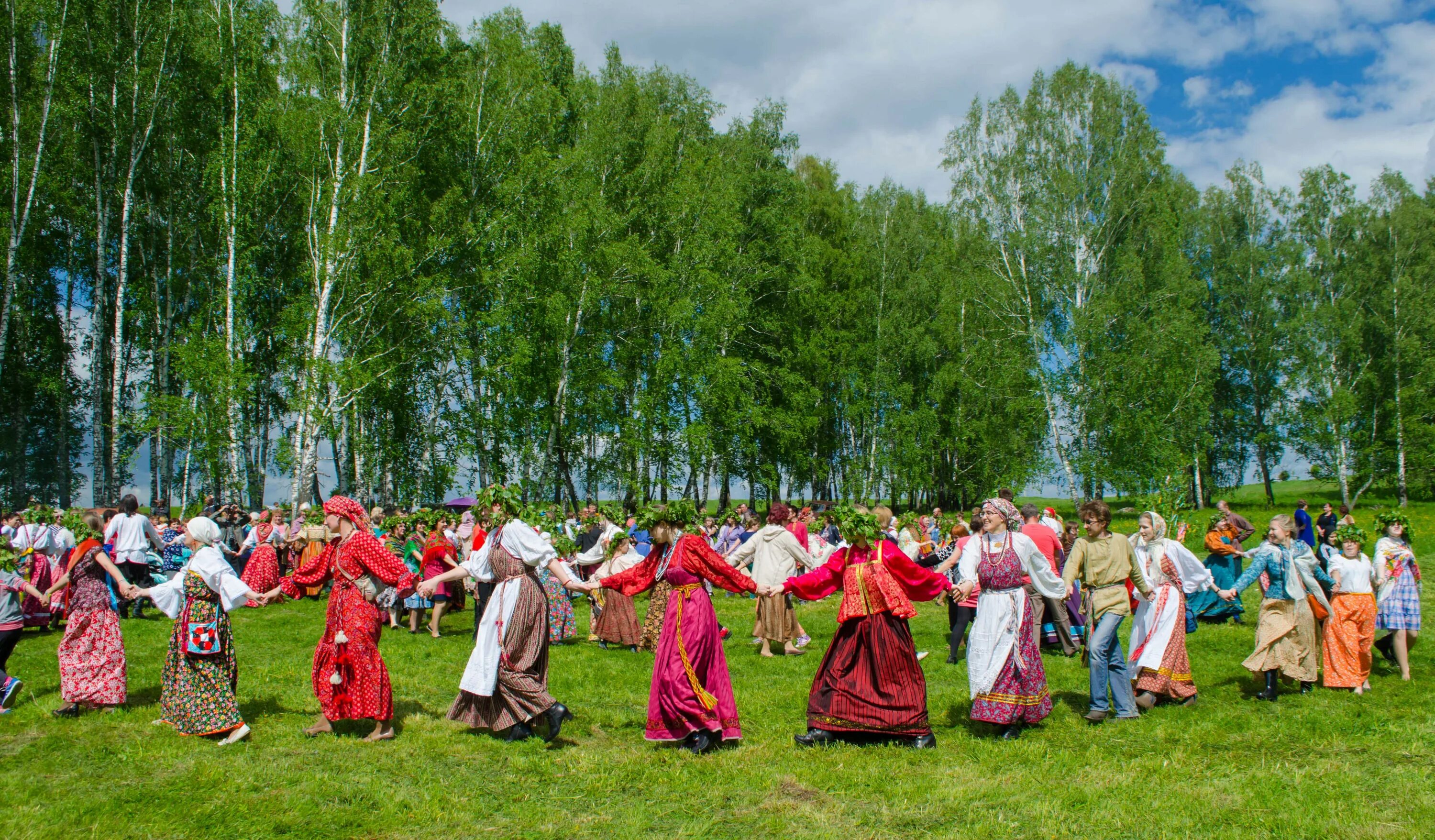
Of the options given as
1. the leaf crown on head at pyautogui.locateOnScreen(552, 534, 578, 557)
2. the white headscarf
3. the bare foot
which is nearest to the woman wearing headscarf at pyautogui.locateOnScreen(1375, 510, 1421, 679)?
the leaf crown on head at pyautogui.locateOnScreen(552, 534, 578, 557)

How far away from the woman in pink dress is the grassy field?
0.21 meters

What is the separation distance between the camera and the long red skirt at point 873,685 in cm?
663

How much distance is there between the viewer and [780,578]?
10773 millimetres

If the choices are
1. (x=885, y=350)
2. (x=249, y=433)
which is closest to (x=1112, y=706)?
(x=249, y=433)

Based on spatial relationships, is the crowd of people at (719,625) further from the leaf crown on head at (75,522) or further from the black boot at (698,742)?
the leaf crown on head at (75,522)

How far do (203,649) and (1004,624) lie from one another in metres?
6.14

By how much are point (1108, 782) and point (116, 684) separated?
25.7ft

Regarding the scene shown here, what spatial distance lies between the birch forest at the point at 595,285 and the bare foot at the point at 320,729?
53.3 ft

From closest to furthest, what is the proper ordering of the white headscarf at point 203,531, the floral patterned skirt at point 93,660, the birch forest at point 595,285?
1. the white headscarf at point 203,531
2. the floral patterned skirt at point 93,660
3. the birch forest at point 595,285

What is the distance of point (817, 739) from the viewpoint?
676 centimetres

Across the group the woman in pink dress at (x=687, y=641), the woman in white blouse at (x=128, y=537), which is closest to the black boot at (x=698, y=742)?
the woman in pink dress at (x=687, y=641)

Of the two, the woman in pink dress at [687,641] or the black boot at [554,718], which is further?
the black boot at [554,718]

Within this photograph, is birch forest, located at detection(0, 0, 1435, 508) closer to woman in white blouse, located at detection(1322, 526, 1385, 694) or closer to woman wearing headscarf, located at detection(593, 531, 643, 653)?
woman in white blouse, located at detection(1322, 526, 1385, 694)

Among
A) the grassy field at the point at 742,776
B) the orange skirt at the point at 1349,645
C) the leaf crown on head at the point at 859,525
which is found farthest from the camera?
the orange skirt at the point at 1349,645
